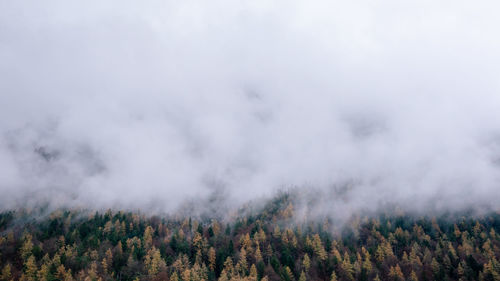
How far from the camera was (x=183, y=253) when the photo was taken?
492 feet

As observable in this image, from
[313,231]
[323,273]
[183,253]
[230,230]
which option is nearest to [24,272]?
[183,253]

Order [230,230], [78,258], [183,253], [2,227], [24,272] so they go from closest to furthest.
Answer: [24,272] → [78,258] → [183,253] → [2,227] → [230,230]

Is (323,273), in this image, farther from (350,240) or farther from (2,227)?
(2,227)

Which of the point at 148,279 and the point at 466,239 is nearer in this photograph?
the point at 148,279

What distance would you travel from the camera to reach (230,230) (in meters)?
192

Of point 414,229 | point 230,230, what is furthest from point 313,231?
point 414,229

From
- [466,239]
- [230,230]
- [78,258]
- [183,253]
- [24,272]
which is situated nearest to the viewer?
[24,272]

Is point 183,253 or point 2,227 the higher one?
point 2,227

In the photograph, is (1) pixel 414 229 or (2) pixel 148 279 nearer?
(2) pixel 148 279

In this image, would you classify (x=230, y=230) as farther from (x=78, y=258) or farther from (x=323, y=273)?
(x=78, y=258)

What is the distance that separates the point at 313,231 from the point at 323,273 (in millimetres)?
62804

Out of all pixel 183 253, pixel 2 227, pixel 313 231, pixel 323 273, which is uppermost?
pixel 2 227

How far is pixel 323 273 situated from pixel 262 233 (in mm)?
47849

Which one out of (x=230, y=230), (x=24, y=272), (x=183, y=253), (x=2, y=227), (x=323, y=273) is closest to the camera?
(x=24, y=272)
